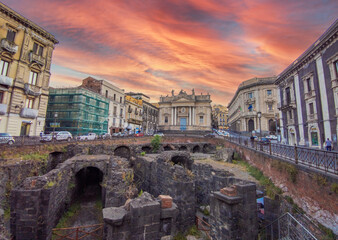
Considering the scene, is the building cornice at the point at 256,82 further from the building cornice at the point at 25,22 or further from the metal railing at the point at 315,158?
the building cornice at the point at 25,22

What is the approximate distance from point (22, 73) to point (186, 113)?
1761 inches

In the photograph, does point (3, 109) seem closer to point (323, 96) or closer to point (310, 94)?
point (323, 96)

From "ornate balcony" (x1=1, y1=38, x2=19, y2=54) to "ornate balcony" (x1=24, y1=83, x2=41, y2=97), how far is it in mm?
4394

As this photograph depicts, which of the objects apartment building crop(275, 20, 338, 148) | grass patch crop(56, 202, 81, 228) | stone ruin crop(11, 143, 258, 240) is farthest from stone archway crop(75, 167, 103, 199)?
apartment building crop(275, 20, 338, 148)

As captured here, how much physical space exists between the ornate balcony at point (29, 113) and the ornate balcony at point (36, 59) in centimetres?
710

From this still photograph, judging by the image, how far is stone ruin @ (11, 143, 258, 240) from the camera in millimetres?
4527

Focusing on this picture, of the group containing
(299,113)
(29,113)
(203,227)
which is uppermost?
(299,113)

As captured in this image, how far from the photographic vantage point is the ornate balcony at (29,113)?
74.5 ft

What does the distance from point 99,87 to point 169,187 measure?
37.2m

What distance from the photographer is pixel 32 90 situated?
24078 mm

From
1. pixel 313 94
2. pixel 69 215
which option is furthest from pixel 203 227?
pixel 313 94

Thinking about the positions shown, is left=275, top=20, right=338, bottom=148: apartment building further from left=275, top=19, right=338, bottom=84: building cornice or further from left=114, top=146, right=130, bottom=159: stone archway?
left=114, top=146, right=130, bottom=159: stone archway

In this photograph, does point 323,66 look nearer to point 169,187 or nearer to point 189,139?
point 169,187

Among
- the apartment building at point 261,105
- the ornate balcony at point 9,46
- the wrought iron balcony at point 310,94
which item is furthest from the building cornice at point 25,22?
the apartment building at point 261,105
